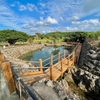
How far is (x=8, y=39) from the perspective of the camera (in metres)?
26.9

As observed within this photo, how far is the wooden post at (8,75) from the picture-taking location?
2.46m

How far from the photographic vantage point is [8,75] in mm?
2525

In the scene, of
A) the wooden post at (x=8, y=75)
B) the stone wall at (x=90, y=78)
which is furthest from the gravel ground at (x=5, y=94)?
the stone wall at (x=90, y=78)

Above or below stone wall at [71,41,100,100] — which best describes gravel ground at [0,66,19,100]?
above

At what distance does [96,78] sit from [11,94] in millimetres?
5613

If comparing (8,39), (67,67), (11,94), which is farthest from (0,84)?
(8,39)

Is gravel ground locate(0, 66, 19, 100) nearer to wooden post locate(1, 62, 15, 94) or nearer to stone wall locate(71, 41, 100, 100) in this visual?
wooden post locate(1, 62, 15, 94)

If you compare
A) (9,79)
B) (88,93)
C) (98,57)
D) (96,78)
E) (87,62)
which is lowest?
(88,93)

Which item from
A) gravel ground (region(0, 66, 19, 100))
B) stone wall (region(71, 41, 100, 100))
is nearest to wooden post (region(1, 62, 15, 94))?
gravel ground (region(0, 66, 19, 100))

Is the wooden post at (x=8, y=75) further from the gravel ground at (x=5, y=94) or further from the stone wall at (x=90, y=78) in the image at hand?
the stone wall at (x=90, y=78)

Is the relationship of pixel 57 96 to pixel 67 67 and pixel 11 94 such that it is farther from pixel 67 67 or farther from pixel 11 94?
pixel 67 67

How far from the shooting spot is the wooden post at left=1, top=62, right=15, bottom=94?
2457 millimetres

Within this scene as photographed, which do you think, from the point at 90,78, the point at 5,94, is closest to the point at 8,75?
the point at 5,94

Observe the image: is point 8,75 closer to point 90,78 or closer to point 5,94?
point 5,94
